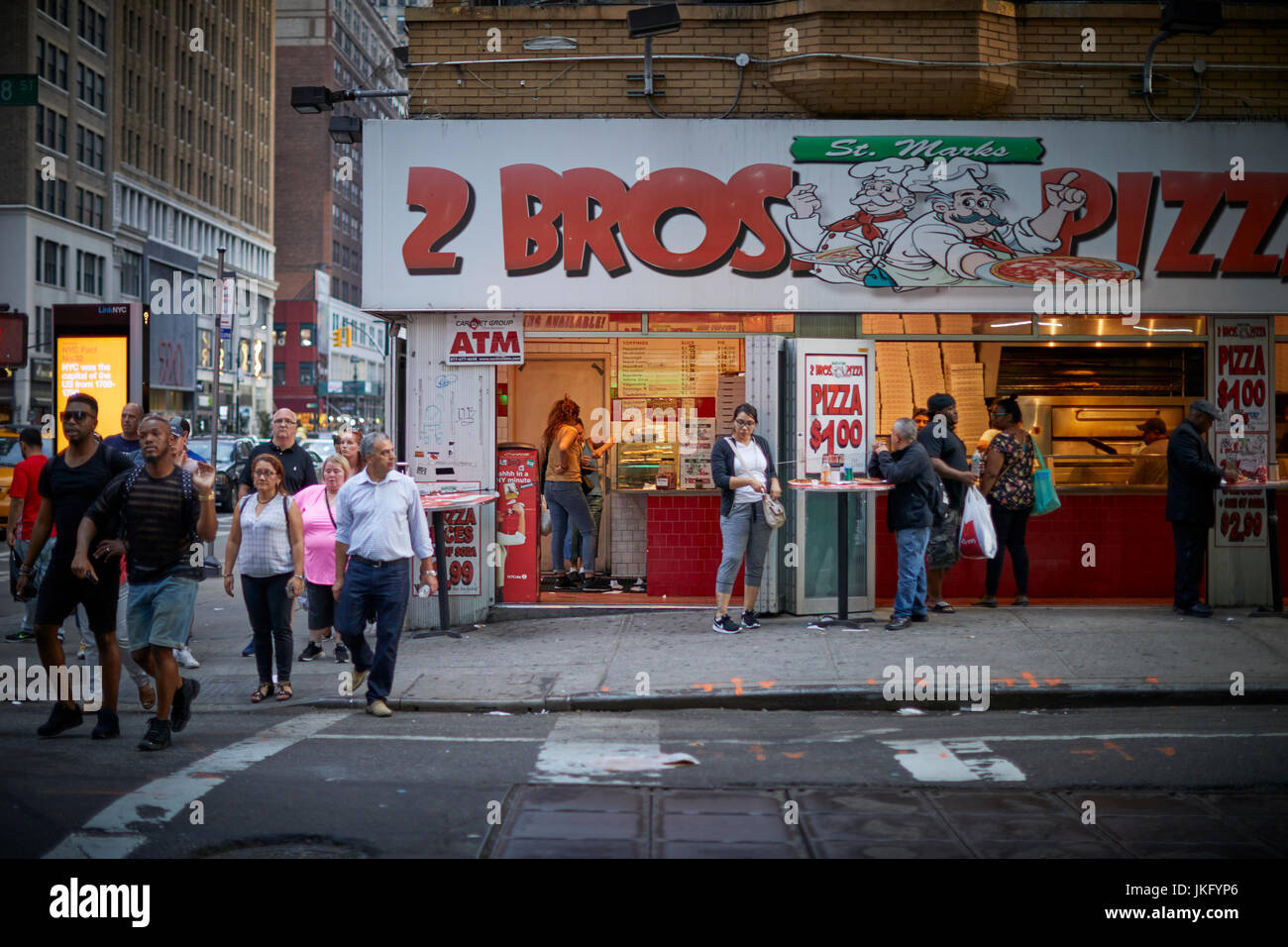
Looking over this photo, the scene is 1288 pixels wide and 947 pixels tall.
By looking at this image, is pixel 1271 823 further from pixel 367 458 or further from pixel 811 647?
pixel 367 458

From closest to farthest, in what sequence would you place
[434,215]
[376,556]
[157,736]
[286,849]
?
[286,849], [157,736], [376,556], [434,215]

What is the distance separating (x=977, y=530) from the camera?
1095cm

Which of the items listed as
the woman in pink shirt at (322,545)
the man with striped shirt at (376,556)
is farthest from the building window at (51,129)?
the man with striped shirt at (376,556)

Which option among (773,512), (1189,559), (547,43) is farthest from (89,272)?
(1189,559)

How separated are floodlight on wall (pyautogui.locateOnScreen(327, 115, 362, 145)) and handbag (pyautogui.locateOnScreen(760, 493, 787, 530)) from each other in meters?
5.70

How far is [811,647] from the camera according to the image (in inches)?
393

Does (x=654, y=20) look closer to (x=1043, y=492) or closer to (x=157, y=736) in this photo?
(x=1043, y=492)

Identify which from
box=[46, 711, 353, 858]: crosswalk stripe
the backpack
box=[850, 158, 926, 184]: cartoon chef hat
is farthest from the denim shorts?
box=[850, 158, 926, 184]: cartoon chef hat

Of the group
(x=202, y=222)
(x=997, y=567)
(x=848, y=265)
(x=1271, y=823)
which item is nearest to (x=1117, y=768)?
(x=1271, y=823)

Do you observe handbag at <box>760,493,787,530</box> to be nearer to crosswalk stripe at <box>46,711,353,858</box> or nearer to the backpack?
crosswalk stripe at <box>46,711,353,858</box>

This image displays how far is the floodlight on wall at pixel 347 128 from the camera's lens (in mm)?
12211

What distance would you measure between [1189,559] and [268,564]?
8.35 metres

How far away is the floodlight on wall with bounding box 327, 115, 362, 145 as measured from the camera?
1221cm

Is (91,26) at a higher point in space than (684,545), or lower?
higher
